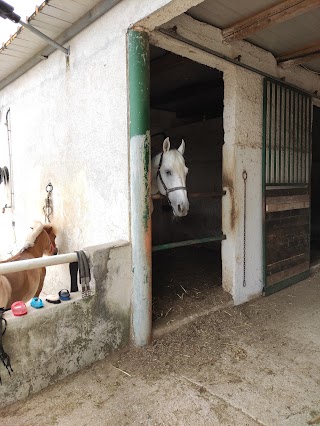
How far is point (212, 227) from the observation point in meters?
6.54

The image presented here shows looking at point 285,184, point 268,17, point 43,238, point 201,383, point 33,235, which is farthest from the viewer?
point 285,184

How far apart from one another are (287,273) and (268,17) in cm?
321

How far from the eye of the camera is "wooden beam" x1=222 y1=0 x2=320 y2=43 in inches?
109

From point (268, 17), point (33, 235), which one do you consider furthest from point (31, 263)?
point (268, 17)

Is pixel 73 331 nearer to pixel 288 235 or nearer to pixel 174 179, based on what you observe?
pixel 174 179

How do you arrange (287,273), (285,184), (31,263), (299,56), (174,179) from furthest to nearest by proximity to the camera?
(287,273) → (285,184) → (299,56) → (174,179) → (31,263)

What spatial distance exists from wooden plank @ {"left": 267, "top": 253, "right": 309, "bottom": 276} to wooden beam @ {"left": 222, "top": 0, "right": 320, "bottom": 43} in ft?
9.25

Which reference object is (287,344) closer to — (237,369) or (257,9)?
(237,369)

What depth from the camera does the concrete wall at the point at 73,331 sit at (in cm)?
218

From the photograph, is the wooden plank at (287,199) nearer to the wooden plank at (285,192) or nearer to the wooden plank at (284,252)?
the wooden plank at (285,192)

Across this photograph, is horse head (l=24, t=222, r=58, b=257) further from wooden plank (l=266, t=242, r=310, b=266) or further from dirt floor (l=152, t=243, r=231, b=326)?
wooden plank (l=266, t=242, r=310, b=266)

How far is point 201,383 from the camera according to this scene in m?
2.36

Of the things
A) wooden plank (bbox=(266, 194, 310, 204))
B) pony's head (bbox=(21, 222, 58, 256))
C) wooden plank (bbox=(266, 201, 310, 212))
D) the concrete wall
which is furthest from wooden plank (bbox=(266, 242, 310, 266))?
pony's head (bbox=(21, 222, 58, 256))

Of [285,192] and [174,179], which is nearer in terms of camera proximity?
[174,179]
